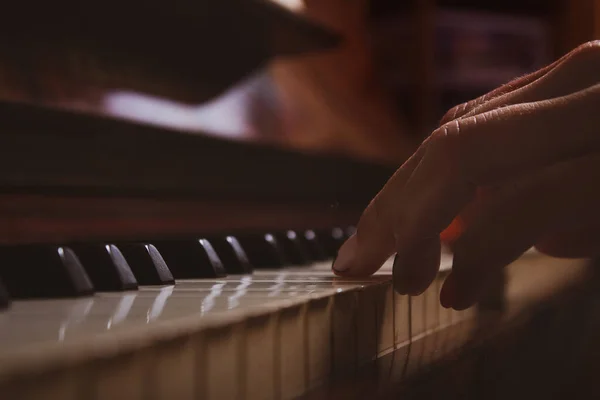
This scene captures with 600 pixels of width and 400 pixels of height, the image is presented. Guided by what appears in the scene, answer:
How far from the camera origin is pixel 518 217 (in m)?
0.66

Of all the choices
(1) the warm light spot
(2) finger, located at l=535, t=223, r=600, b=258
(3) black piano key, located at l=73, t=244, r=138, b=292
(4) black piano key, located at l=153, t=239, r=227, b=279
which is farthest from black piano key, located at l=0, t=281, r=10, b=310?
(1) the warm light spot

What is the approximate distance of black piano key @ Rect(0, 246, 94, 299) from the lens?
54cm

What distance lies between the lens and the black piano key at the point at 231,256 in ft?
2.49

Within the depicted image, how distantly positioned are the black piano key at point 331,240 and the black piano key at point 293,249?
9 centimetres

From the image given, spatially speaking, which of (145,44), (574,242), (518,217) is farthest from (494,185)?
(145,44)

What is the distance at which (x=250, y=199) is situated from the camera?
46.3 inches

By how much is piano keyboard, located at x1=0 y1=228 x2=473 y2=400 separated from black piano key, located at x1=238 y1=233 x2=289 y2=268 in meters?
0.08

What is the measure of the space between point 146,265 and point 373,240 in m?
0.21

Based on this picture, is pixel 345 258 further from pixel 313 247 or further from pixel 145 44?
pixel 145 44

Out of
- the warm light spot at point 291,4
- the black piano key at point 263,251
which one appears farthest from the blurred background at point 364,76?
the black piano key at point 263,251

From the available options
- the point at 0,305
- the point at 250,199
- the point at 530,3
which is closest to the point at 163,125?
the point at 250,199

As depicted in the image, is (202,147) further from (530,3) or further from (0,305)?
(530,3)

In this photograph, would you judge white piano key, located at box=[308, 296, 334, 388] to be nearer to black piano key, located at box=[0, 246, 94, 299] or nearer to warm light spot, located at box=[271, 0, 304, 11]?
black piano key, located at box=[0, 246, 94, 299]

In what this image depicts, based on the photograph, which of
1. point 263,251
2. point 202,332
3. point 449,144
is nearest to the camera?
point 202,332
